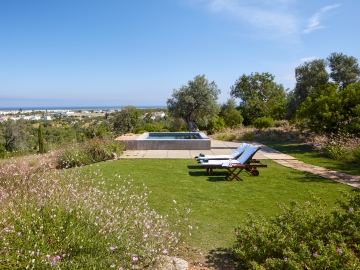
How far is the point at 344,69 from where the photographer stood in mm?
15953

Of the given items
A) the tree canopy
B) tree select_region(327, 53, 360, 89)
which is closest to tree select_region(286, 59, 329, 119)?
the tree canopy

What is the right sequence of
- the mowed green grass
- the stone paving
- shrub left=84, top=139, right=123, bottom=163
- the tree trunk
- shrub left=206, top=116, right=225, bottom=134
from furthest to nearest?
shrub left=206, top=116, right=225, bottom=134 → the tree trunk → shrub left=84, top=139, right=123, bottom=163 → the stone paving → the mowed green grass

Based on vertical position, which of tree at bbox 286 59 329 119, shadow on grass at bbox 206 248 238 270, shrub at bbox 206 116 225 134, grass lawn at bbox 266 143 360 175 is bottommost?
shadow on grass at bbox 206 248 238 270

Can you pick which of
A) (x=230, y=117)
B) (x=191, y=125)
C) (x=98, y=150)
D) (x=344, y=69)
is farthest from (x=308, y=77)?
(x=98, y=150)

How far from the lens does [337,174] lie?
738 centimetres

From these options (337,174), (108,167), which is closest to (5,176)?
(108,167)

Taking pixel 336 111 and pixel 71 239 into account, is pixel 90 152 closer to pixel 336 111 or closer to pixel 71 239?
pixel 71 239

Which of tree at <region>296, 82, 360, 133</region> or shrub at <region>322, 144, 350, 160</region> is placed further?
tree at <region>296, 82, 360, 133</region>

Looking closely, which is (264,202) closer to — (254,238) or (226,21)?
(254,238)

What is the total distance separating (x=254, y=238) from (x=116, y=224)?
1.57 metres

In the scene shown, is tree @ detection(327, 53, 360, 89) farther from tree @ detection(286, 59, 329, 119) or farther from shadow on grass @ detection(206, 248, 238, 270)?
shadow on grass @ detection(206, 248, 238, 270)

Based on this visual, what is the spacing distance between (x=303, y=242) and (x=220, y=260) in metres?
1.03

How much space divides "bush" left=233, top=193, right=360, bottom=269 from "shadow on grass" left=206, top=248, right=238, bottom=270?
0.11 meters

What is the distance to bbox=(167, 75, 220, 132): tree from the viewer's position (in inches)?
749
